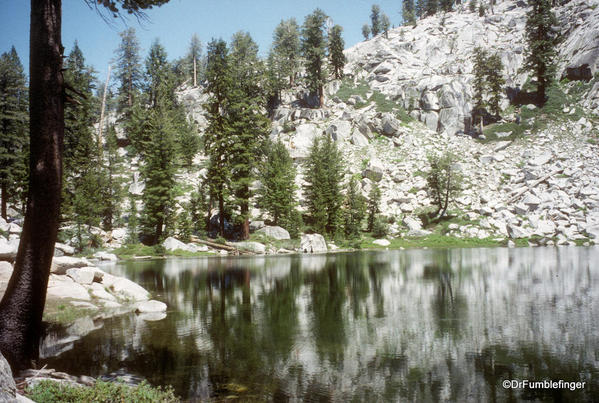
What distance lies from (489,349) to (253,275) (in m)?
15.8

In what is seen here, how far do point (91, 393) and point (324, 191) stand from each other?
4534 centimetres

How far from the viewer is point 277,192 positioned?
4562 centimetres

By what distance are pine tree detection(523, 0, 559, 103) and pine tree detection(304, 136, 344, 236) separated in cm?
4882

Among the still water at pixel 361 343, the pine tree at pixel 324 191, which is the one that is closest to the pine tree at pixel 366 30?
the pine tree at pixel 324 191

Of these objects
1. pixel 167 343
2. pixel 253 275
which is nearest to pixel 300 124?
pixel 253 275

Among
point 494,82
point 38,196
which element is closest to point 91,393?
point 38,196

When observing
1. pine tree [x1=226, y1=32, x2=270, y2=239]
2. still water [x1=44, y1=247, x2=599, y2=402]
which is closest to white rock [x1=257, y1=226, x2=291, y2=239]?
pine tree [x1=226, y1=32, x2=270, y2=239]

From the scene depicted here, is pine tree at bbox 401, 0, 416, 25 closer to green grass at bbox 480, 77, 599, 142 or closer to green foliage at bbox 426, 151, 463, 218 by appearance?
green grass at bbox 480, 77, 599, 142

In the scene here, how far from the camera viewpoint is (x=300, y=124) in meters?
75.2

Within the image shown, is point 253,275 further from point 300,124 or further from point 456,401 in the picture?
point 300,124

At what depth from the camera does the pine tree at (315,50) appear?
8094cm

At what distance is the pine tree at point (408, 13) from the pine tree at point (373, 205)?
105 metres

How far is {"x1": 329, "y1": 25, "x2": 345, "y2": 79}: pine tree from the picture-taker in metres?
90.9

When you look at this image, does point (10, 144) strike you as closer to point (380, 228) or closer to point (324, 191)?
point (324, 191)
